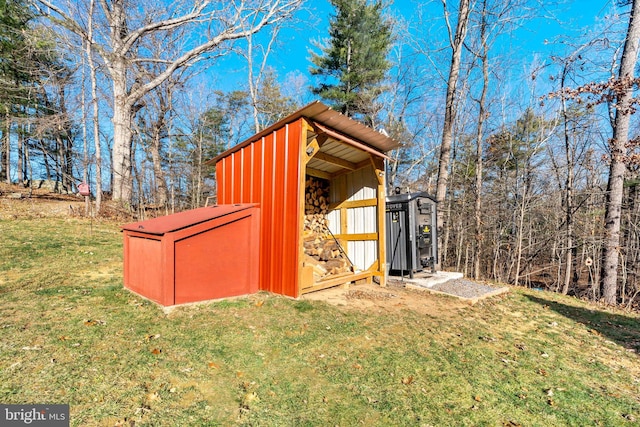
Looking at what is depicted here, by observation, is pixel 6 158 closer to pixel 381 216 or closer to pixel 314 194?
pixel 314 194

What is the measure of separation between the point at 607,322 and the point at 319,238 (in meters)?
4.99

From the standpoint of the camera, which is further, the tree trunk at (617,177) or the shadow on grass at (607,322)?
the tree trunk at (617,177)

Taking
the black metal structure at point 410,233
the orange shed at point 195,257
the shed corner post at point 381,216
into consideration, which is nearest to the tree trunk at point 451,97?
the black metal structure at point 410,233

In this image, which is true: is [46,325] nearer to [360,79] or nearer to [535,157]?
[360,79]

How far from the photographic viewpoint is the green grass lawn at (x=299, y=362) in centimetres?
193

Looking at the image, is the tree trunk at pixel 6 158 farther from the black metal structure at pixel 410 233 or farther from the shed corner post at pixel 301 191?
the black metal structure at pixel 410 233

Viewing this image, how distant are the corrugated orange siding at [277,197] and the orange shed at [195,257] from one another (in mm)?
220

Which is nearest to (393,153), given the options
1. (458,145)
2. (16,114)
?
(458,145)

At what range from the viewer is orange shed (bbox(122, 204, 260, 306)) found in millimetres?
3473

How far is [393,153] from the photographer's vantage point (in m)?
14.2

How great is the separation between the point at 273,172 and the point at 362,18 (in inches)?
432

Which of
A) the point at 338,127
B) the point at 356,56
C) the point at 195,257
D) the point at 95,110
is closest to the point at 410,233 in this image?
the point at 338,127

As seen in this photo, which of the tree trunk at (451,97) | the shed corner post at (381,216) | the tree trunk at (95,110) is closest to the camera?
the shed corner post at (381,216)

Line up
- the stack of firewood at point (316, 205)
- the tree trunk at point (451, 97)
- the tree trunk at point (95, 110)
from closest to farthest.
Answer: the stack of firewood at point (316, 205), the tree trunk at point (451, 97), the tree trunk at point (95, 110)
